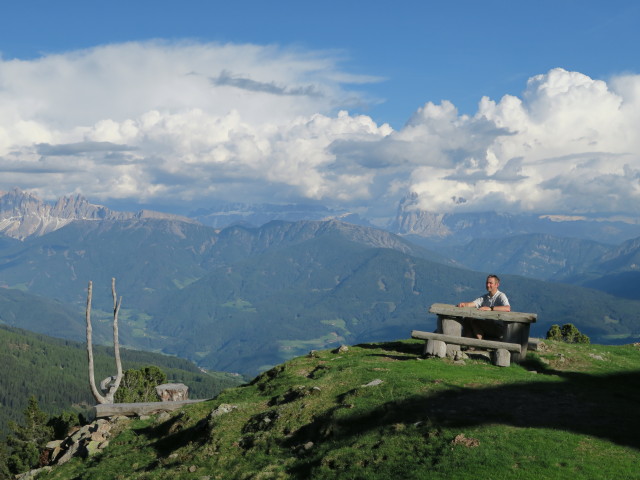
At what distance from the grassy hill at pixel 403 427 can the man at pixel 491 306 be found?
141cm

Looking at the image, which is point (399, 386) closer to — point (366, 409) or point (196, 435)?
point (366, 409)

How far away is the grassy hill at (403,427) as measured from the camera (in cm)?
1592

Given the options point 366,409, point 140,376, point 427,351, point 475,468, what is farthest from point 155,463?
point 140,376

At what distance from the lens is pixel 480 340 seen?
26.7m

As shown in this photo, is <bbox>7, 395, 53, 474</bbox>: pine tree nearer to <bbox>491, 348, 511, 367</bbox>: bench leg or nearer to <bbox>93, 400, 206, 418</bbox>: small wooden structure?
<bbox>93, 400, 206, 418</bbox>: small wooden structure

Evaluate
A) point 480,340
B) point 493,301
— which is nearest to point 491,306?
point 493,301

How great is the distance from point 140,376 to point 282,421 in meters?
66.5

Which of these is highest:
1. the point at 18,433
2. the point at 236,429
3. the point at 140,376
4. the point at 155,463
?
the point at 236,429

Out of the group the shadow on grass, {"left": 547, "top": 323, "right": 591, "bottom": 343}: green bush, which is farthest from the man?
{"left": 547, "top": 323, "right": 591, "bottom": 343}: green bush

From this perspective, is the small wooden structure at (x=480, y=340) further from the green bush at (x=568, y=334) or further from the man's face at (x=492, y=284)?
the green bush at (x=568, y=334)

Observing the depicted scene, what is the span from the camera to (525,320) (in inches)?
1039

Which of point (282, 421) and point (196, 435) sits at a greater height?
point (282, 421)

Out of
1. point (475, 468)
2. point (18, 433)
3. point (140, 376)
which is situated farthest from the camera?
point (18, 433)

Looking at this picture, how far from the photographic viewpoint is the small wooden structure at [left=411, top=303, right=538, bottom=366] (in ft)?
86.4
